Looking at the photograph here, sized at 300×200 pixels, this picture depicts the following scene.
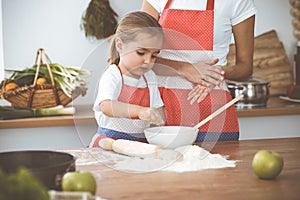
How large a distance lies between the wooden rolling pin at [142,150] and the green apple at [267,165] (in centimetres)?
28

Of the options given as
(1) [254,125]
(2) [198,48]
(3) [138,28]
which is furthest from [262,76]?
(3) [138,28]

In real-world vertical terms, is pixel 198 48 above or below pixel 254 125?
above

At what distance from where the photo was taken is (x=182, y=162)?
5.49ft

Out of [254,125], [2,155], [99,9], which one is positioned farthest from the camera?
[99,9]

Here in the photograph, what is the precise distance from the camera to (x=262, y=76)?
3459 mm

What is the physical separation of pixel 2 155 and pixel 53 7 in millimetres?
2084

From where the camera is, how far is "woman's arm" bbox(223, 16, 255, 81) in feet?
A: 6.97

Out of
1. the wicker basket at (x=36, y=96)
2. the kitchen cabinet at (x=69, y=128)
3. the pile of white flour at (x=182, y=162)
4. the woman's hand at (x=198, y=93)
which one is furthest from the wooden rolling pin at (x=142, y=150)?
the wicker basket at (x=36, y=96)

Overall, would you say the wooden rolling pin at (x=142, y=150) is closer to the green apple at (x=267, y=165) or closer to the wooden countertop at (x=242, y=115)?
the green apple at (x=267, y=165)

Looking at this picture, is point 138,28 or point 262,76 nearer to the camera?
point 138,28

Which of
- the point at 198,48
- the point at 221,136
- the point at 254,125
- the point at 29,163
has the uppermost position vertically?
the point at 198,48

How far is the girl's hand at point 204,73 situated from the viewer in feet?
6.45

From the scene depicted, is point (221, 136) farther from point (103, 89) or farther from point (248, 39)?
point (103, 89)

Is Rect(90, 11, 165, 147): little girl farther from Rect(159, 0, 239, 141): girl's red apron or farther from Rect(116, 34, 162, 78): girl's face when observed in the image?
Rect(159, 0, 239, 141): girl's red apron
